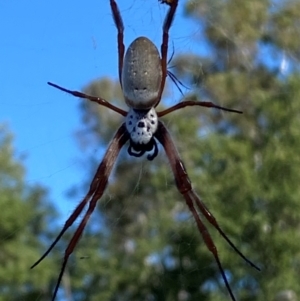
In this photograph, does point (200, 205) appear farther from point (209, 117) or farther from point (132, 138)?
point (209, 117)

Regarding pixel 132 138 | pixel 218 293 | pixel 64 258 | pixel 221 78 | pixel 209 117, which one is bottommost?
pixel 64 258

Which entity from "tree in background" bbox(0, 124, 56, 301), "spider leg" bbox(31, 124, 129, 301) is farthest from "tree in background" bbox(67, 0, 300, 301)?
"spider leg" bbox(31, 124, 129, 301)

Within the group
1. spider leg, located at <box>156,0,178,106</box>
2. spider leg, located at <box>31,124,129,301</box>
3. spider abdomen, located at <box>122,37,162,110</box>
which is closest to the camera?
spider abdomen, located at <box>122,37,162,110</box>

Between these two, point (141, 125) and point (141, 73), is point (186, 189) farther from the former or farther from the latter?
point (141, 73)

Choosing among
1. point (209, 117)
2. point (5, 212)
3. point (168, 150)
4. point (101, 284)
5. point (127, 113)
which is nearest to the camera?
point (127, 113)

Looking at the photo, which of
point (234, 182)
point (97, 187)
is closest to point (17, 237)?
point (234, 182)

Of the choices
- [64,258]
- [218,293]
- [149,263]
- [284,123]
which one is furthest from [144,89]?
[284,123]

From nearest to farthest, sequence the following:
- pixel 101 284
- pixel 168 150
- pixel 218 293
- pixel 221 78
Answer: pixel 168 150
pixel 218 293
pixel 101 284
pixel 221 78

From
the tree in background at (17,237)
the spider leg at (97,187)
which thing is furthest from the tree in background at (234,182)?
the spider leg at (97,187)

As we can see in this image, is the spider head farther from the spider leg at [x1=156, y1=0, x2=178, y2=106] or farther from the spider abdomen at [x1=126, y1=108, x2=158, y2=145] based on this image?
the spider leg at [x1=156, y1=0, x2=178, y2=106]
